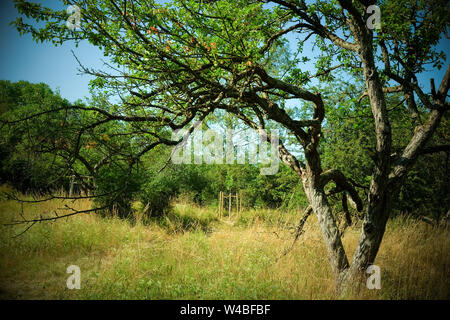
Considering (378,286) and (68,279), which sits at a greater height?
(378,286)

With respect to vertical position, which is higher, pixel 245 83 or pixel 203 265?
pixel 245 83

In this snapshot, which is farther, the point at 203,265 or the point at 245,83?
the point at 203,265

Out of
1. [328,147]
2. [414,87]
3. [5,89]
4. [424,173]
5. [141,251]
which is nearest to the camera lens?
[414,87]

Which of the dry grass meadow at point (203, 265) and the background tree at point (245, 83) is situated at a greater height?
the background tree at point (245, 83)

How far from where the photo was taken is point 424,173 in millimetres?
8180

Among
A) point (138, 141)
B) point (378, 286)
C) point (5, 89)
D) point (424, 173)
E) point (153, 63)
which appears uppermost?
point (5, 89)

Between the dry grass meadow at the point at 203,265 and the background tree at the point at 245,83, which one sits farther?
the dry grass meadow at the point at 203,265

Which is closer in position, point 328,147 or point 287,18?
point 287,18

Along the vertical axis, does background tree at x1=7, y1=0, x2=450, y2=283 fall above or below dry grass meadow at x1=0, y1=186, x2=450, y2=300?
above

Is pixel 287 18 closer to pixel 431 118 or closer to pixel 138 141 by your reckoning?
pixel 431 118

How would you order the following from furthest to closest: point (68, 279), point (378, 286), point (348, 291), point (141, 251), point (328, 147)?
point (328, 147) → point (141, 251) → point (68, 279) → point (378, 286) → point (348, 291)

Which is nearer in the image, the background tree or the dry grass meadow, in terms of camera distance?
the background tree
